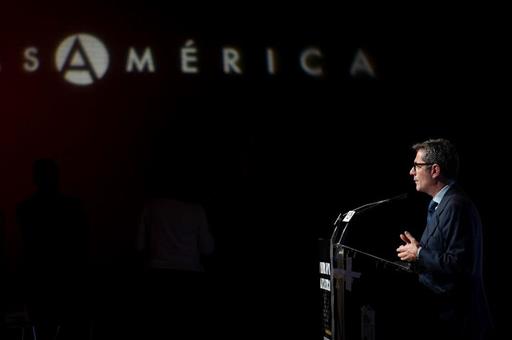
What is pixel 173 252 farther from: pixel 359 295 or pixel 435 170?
pixel 435 170

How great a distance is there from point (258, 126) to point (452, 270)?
2485 mm

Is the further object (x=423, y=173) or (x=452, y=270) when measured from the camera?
(x=423, y=173)

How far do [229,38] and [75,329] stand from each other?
7.30 feet

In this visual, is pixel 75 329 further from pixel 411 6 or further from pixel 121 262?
pixel 411 6

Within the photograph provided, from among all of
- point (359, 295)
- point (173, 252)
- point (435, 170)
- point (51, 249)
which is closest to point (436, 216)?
point (435, 170)

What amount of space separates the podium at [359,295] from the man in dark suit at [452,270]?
0.31ft

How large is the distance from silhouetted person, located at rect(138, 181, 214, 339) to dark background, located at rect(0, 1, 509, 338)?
0.70 m

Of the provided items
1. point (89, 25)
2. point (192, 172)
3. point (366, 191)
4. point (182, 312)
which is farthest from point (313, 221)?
point (89, 25)

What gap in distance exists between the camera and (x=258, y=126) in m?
5.77

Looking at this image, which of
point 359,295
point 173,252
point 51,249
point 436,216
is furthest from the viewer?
point 173,252

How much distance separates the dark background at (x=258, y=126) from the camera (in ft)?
Result: 18.3

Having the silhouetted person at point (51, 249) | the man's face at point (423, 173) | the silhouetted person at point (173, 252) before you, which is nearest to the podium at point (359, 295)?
the man's face at point (423, 173)

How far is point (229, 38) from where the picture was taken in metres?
5.73

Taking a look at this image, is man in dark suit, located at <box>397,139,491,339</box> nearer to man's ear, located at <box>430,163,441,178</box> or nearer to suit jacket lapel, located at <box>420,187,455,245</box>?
suit jacket lapel, located at <box>420,187,455,245</box>
